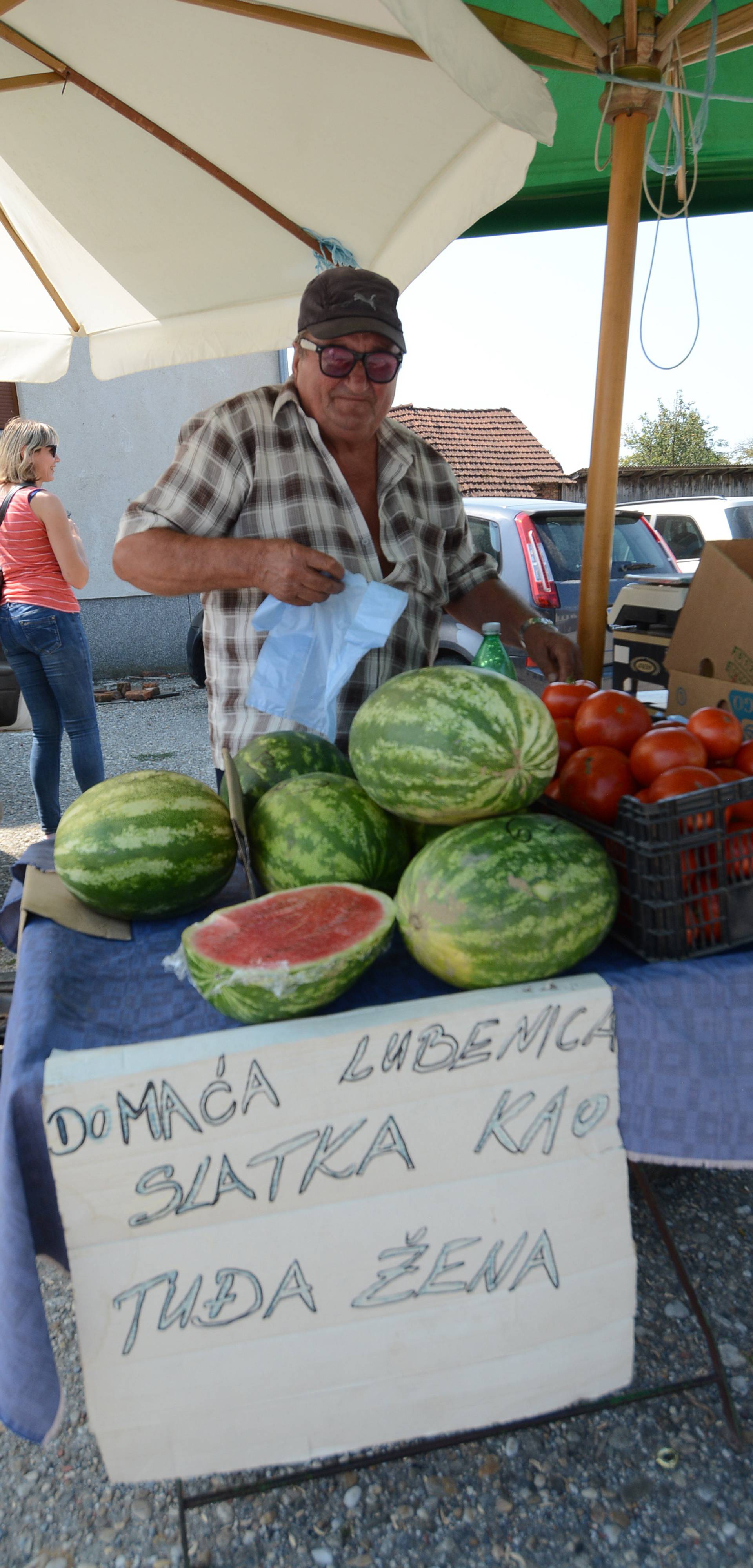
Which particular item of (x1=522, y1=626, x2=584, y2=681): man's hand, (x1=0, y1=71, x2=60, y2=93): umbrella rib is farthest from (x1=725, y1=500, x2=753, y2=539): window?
(x1=0, y1=71, x2=60, y2=93): umbrella rib

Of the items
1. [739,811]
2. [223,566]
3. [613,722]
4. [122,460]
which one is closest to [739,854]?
[739,811]

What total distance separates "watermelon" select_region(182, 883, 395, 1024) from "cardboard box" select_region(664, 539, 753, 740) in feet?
3.67

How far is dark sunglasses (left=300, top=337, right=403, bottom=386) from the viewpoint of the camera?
2.16 m

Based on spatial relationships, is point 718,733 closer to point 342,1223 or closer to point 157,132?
point 342,1223

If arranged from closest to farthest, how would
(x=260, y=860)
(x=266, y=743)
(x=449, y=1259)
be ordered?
(x=449, y=1259) < (x=260, y=860) < (x=266, y=743)

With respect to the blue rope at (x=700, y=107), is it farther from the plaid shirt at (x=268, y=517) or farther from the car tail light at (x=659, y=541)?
the car tail light at (x=659, y=541)

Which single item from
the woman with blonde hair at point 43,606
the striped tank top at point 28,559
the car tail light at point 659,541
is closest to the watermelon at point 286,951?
the woman with blonde hair at point 43,606

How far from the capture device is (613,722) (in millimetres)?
1532

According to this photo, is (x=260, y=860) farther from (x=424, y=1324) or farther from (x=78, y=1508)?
(x=78, y=1508)

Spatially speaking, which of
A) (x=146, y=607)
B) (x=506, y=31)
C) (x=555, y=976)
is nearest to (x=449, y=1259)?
(x=555, y=976)

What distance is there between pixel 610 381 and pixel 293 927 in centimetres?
208

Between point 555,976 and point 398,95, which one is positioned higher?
point 398,95

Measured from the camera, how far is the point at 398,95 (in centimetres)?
262

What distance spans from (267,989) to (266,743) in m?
0.69
